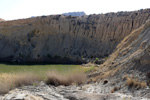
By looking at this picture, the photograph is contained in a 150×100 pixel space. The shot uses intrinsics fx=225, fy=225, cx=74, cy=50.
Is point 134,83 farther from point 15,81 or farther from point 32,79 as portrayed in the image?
point 15,81

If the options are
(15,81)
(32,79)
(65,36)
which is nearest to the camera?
(15,81)

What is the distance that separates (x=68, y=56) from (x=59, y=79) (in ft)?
67.1

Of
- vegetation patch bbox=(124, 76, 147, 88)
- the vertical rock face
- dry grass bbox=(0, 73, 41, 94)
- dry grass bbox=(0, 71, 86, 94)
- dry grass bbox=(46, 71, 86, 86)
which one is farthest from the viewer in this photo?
the vertical rock face

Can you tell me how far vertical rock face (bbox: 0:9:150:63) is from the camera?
29188 mm

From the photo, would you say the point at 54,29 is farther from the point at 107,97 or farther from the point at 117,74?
the point at 107,97

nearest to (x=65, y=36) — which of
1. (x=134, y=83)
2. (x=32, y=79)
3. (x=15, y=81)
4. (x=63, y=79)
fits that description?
(x=63, y=79)

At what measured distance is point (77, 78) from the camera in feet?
40.7

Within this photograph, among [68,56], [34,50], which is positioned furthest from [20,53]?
[68,56]

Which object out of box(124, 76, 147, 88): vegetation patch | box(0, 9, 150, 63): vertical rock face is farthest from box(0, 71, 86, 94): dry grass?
box(0, 9, 150, 63): vertical rock face

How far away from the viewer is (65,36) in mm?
34312

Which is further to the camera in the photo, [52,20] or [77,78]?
[52,20]

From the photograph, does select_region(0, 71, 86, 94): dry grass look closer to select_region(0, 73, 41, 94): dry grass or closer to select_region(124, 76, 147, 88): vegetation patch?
select_region(0, 73, 41, 94): dry grass

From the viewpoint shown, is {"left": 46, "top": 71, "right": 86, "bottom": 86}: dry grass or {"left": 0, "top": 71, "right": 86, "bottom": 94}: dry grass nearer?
{"left": 0, "top": 71, "right": 86, "bottom": 94}: dry grass

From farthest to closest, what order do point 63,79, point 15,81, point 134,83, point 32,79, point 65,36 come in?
point 65,36
point 63,79
point 32,79
point 15,81
point 134,83
